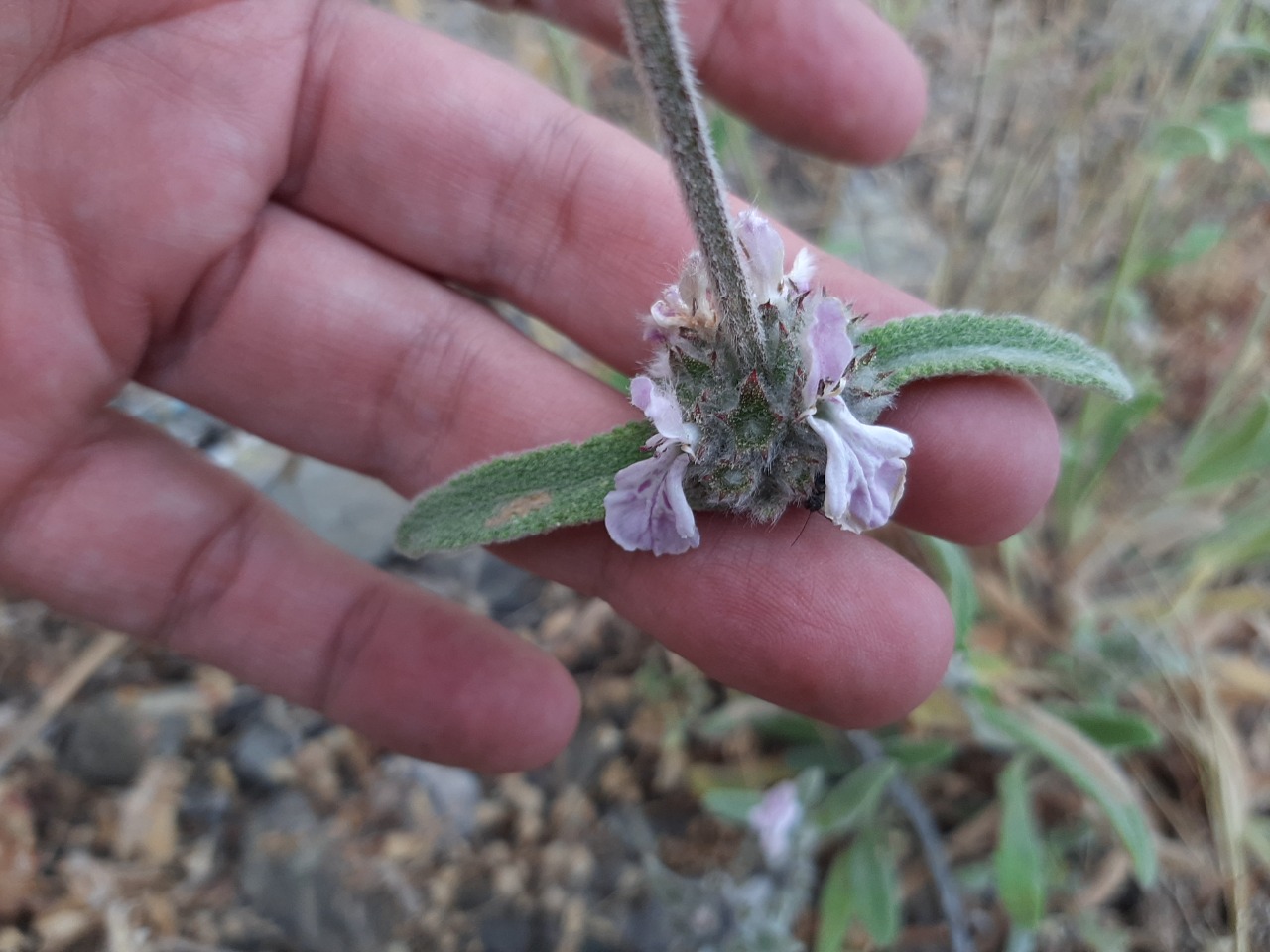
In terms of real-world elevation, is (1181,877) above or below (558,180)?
below

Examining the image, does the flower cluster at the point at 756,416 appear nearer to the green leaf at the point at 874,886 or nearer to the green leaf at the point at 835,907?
the green leaf at the point at 874,886

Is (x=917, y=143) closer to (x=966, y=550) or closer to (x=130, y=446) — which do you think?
(x=966, y=550)

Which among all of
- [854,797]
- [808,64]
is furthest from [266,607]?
[808,64]

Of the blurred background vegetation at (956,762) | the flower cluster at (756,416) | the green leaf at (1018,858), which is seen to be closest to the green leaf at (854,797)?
the blurred background vegetation at (956,762)

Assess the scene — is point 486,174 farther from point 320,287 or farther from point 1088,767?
point 1088,767

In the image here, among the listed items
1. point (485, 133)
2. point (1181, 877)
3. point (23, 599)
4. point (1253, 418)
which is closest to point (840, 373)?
point (485, 133)
